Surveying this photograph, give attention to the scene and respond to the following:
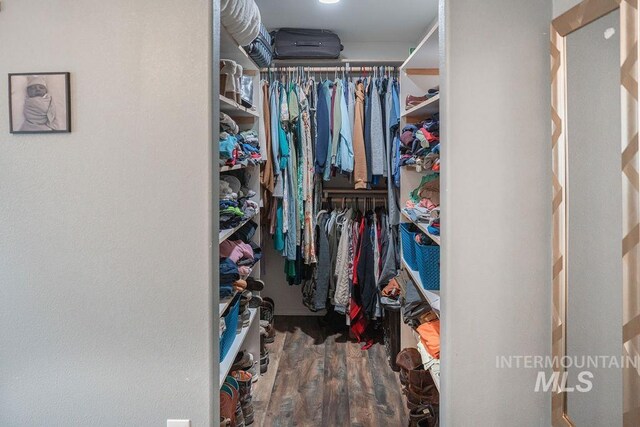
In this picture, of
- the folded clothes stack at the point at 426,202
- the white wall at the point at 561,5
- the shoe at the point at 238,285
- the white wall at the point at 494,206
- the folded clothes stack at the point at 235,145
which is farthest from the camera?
the folded clothes stack at the point at 426,202

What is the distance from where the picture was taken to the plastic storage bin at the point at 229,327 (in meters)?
2.10

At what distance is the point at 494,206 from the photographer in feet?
4.89

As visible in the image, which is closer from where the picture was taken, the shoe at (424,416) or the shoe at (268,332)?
the shoe at (424,416)

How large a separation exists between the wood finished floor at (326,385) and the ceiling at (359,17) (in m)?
2.37

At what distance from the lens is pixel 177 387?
1506 millimetres

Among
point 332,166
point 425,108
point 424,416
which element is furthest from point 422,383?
point 332,166

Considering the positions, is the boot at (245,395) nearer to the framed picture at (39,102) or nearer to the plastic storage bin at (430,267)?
the plastic storage bin at (430,267)

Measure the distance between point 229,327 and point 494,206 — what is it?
4.31 ft

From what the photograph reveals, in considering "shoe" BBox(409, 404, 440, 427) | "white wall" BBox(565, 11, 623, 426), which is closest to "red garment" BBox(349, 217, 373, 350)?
"shoe" BBox(409, 404, 440, 427)

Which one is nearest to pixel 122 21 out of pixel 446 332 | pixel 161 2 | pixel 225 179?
pixel 161 2

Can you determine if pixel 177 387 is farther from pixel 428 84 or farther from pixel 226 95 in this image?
pixel 428 84

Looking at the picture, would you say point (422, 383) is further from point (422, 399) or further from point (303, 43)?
point (303, 43)

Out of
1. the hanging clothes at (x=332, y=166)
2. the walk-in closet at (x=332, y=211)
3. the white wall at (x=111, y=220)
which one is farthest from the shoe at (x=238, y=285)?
the hanging clothes at (x=332, y=166)

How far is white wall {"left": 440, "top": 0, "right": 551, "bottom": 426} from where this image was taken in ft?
4.83
